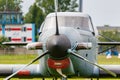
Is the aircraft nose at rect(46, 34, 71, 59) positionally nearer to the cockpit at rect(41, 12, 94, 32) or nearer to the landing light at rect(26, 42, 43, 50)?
the landing light at rect(26, 42, 43, 50)

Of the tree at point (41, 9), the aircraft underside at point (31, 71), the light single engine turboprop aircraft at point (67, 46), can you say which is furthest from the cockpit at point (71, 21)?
the tree at point (41, 9)

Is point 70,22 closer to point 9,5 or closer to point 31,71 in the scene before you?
point 31,71

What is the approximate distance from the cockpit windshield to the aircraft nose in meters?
1.66

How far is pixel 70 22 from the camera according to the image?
16891 mm

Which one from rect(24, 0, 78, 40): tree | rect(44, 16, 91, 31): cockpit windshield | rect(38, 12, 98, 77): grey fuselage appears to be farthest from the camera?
rect(24, 0, 78, 40): tree

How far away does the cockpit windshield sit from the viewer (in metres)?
16.7

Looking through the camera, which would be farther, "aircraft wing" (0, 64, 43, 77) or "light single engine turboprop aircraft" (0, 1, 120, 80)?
"aircraft wing" (0, 64, 43, 77)

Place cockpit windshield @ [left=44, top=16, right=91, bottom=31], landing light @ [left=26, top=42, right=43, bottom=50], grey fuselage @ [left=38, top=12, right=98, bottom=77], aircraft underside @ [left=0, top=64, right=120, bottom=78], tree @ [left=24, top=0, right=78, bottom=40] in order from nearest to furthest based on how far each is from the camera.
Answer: landing light @ [left=26, top=42, right=43, bottom=50]
grey fuselage @ [left=38, top=12, right=98, bottom=77]
cockpit windshield @ [left=44, top=16, right=91, bottom=31]
aircraft underside @ [left=0, top=64, right=120, bottom=78]
tree @ [left=24, top=0, right=78, bottom=40]

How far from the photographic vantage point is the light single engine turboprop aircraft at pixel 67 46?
14734 mm

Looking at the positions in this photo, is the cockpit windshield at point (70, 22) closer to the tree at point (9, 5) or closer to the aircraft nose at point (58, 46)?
the aircraft nose at point (58, 46)

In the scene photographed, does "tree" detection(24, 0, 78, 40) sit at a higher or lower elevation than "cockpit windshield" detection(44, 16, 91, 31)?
lower

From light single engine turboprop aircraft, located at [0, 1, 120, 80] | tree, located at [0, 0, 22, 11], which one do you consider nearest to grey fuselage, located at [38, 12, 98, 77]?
light single engine turboprop aircraft, located at [0, 1, 120, 80]

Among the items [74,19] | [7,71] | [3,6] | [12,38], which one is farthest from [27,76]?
[3,6]

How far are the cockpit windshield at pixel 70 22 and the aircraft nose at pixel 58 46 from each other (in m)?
1.66
